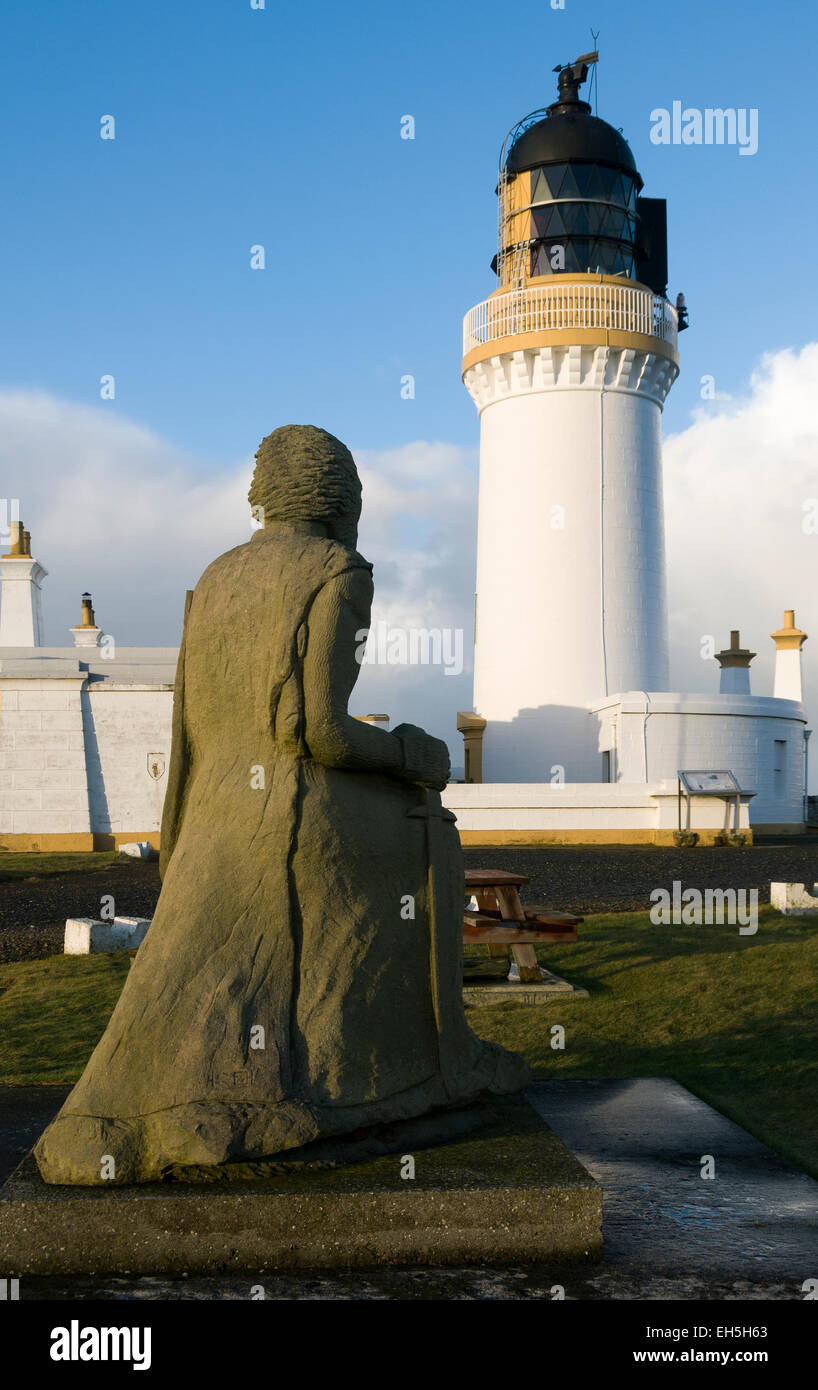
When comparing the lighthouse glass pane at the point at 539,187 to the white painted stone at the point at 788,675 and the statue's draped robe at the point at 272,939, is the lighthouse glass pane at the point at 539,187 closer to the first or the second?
the white painted stone at the point at 788,675

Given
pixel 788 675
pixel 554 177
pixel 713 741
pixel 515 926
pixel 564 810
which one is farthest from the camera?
pixel 788 675

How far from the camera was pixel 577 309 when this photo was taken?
2569 centimetres

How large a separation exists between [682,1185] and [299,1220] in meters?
1.37

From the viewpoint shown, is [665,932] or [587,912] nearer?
[665,932]

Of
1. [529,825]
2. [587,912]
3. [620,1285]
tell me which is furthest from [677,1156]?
[529,825]

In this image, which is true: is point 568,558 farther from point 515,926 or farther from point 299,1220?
point 299,1220

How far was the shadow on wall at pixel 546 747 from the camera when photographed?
25016mm

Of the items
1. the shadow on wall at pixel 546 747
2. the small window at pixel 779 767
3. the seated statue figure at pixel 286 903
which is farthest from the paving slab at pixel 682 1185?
the small window at pixel 779 767

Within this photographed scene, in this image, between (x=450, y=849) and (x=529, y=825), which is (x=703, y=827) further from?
(x=450, y=849)

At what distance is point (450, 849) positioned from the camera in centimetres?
359

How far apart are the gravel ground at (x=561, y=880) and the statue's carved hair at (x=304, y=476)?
24.0 feet

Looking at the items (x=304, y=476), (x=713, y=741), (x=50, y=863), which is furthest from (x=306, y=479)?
(x=713, y=741)

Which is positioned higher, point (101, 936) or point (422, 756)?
point (422, 756)

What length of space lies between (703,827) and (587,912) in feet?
33.7
